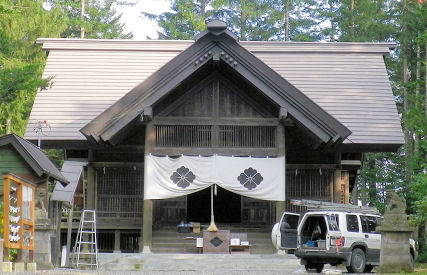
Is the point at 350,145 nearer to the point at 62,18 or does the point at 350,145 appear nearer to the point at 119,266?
the point at 119,266

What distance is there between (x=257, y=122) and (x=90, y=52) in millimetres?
10373

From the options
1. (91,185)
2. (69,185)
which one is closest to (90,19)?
(91,185)

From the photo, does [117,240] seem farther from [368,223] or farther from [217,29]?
[368,223]

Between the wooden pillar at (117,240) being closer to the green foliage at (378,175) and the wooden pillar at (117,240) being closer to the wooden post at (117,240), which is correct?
the wooden post at (117,240)

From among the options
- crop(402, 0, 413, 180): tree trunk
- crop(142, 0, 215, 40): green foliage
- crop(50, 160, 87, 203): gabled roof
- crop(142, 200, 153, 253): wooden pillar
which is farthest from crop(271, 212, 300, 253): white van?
crop(142, 0, 215, 40): green foliage

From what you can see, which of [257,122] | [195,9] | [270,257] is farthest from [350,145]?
[195,9]

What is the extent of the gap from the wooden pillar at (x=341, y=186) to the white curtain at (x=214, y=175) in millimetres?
3243

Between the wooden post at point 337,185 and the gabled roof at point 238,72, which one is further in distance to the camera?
the wooden post at point 337,185

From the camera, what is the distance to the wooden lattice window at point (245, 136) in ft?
87.9

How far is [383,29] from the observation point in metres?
44.9

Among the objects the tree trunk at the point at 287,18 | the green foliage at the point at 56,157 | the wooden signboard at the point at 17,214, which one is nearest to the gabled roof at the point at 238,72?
the wooden signboard at the point at 17,214

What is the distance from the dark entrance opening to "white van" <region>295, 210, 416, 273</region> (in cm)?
953

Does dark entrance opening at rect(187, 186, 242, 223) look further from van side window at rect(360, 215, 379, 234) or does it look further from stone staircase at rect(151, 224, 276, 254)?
van side window at rect(360, 215, 379, 234)

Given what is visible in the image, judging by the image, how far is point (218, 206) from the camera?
102 ft
